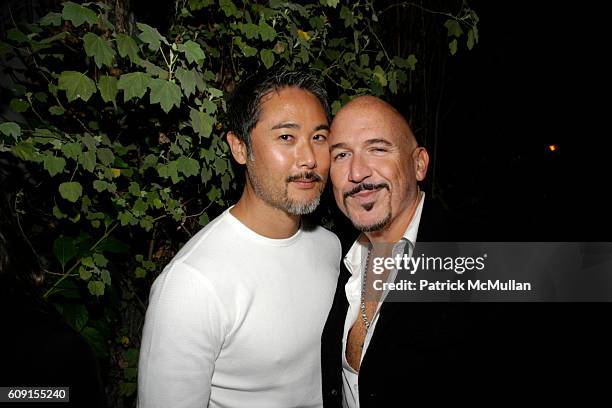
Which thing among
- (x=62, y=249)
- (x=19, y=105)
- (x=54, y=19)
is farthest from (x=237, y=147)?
(x=19, y=105)

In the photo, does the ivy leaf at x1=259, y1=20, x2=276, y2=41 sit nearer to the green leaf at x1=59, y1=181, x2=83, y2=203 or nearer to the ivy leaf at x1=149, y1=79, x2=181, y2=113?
the ivy leaf at x1=149, y1=79, x2=181, y2=113

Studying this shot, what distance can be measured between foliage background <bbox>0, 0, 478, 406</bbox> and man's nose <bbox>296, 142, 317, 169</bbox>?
1.48 feet

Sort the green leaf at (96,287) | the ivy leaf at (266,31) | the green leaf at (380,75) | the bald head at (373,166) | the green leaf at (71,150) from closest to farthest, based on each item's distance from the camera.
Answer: the green leaf at (71,150), the bald head at (373,166), the green leaf at (96,287), the ivy leaf at (266,31), the green leaf at (380,75)

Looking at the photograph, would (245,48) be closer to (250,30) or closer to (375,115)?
(250,30)

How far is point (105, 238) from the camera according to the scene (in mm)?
2342

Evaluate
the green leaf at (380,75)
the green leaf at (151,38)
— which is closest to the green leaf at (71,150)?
the green leaf at (151,38)

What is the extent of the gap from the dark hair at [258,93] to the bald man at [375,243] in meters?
0.21

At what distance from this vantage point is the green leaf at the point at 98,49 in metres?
1.71

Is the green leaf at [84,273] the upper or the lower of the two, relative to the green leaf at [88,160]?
lower

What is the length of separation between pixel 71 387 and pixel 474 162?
5.57 metres

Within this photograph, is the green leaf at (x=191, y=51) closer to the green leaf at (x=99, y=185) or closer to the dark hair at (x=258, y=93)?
the dark hair at (x=258, y=93)

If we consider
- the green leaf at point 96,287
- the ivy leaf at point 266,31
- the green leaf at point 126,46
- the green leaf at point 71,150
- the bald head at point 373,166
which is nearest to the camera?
the green leaf at point 126,46

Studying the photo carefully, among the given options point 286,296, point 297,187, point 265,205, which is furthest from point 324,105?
point 286,296

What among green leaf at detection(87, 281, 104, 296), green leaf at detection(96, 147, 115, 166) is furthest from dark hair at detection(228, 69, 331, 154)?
green leaf at detection(87, 281, 104, 296)
